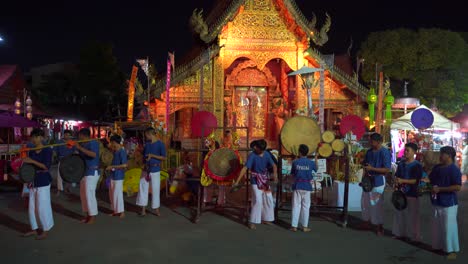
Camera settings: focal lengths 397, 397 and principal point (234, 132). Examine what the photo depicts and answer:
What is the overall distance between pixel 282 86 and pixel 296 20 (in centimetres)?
335

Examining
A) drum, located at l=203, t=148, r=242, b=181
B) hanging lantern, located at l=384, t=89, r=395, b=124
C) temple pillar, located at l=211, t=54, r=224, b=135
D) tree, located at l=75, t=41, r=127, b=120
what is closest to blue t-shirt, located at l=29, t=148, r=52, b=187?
drum, located at l=203, t=148, r=242, b=181

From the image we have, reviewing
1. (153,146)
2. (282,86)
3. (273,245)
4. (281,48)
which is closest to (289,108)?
(282,86)

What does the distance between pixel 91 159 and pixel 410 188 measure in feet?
18.1

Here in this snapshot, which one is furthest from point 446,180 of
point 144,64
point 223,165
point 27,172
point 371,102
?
point 144,64

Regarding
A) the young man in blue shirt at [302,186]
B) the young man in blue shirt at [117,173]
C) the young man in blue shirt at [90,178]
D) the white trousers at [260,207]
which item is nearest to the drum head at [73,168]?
the young man in blue shirt at [90,178]

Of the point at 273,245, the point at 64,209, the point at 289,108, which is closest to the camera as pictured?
the point at 273,245

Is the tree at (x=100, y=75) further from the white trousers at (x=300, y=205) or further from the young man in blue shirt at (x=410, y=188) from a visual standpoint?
the young man in blue shirt at (x=410, y=188)

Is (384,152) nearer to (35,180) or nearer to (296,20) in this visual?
(35,180)

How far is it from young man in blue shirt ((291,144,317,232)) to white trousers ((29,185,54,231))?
4037 mm

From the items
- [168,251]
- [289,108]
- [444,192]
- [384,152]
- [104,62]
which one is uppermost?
[104,62]

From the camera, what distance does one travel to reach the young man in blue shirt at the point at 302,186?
6.84 meters

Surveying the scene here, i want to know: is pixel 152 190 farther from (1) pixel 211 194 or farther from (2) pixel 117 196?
(1) pixel 211 194

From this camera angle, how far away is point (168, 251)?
18.8 ft

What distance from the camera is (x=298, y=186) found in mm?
6867
